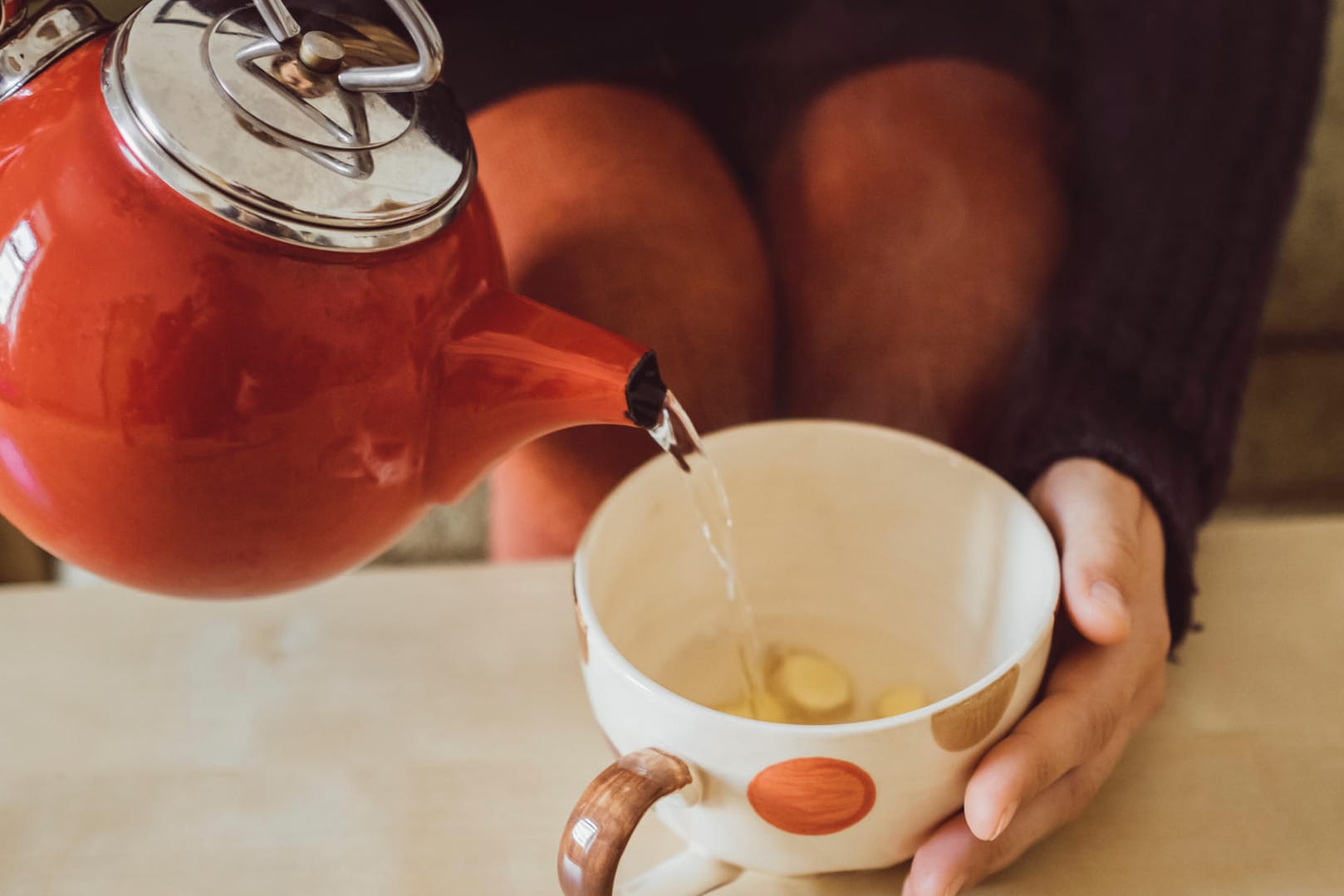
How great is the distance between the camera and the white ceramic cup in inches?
15.0

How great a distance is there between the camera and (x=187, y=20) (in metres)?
0.39

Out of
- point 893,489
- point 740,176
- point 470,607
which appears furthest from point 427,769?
point 740,176

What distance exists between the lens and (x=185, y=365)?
372 mm

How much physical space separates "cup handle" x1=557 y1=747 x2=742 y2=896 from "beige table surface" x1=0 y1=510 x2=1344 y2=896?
0.34ft

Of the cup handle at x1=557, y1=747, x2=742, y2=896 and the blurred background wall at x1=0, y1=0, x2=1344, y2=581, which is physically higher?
the cup handle at x1=557, y1=747, x2=742, y2=896

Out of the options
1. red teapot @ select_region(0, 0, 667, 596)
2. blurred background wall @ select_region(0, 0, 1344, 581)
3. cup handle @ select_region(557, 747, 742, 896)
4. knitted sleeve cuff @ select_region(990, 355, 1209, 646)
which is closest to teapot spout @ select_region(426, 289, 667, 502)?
red teapot @ select_region(0, 0, 667, 596)

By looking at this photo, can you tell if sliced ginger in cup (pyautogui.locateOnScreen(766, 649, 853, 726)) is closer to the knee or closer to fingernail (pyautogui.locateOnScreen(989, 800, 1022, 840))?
fingernail (pyautogui.locateOnScreen(989, 800, 1022, 840))

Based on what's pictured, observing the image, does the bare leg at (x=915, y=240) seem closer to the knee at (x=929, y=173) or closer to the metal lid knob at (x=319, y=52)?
the knee at (x=929, y=173)

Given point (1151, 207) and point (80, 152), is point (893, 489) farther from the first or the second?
point (80, 152)

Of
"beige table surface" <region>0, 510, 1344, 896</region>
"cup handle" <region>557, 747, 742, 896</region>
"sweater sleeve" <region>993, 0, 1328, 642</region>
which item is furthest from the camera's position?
"sweater sleeve" <region>993, 0, 1328, 642</region>

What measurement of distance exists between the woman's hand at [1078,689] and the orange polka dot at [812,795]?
0.04 metres

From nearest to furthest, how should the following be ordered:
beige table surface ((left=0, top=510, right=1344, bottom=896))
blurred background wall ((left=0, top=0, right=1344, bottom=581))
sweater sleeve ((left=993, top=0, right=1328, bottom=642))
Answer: beige table surface ((left=0, top=510, right=1344, bottom=896)) < sweater sleeve ((left=993, top=0, right=1328, bottom=642)) < blurred background wall ((left=0, top=0, right=1344, bottom=581))

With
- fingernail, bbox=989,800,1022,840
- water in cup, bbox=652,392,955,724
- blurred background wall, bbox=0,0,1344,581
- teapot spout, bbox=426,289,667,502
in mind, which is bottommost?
blurred background wall, bbox=0,0,1344,581

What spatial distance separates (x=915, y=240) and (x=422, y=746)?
0.39 meters
